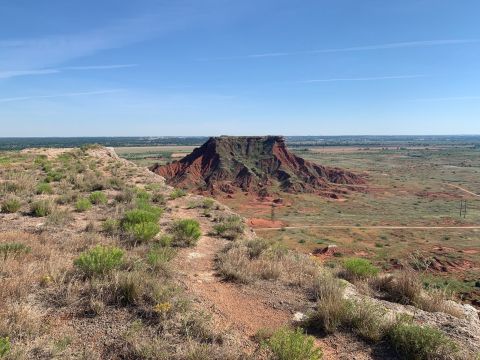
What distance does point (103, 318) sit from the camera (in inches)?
200

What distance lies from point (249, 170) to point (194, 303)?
6900 cm

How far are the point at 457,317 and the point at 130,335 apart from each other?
5.63 m

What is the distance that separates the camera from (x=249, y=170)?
74.7 metres

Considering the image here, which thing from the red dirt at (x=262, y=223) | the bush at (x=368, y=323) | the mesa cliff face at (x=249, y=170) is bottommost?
the red dirt at (x=262, y=223)

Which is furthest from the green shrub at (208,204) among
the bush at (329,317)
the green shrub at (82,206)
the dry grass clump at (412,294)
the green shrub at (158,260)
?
the bush at (329,317)

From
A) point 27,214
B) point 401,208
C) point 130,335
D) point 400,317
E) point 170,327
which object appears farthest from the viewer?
point 401,208

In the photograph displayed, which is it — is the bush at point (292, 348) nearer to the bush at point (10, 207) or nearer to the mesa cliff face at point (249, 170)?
the bush at point (10, 207)

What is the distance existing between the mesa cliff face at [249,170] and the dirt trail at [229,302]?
57.4 m

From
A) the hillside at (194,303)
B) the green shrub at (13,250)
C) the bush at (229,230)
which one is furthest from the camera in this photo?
the bush at (229,230)

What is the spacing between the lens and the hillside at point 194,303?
4500mm

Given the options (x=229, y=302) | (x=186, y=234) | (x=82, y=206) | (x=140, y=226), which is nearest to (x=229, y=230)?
(x=186, y=234)

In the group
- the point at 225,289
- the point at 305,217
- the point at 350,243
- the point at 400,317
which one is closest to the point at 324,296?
the point at 400,317

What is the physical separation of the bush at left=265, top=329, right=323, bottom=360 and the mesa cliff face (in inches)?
2402

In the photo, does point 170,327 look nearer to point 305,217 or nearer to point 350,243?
point 350,243
